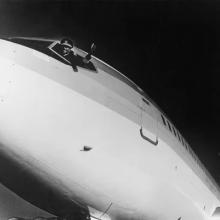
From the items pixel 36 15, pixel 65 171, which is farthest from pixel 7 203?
pixel 36 15

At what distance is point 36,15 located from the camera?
2309 mm

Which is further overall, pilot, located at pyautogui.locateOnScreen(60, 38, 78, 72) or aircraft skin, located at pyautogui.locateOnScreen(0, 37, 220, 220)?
pilot, located at pyautogui.locateOnScreen(60, 38, 78, 72)

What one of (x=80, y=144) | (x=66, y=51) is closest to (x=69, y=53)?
(x=66, y=51)

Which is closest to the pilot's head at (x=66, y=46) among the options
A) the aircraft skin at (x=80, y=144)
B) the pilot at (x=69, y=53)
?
the pilot at (x=69, y=53)

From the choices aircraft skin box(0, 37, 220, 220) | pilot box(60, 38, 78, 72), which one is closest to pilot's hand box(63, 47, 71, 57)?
pilot box(60, 38, 78, 72)

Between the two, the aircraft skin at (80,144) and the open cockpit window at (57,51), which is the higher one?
the open cockpit window at (57,51)

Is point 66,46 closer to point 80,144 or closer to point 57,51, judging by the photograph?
point 57,51

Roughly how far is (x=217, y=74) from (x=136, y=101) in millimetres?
1583

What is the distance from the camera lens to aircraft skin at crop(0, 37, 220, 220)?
1442 mm

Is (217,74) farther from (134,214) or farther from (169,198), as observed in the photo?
(134,214)

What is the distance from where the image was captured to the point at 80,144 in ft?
5.17

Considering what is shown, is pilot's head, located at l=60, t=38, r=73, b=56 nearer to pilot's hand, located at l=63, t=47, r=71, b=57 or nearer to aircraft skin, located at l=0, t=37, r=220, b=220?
pilot's hand, located at l=63, t=47, r=71, b=57

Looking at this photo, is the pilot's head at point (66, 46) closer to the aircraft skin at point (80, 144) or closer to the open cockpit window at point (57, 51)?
the open cockpit window at point (57, 51)

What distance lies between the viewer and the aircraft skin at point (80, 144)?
1.44 metres
